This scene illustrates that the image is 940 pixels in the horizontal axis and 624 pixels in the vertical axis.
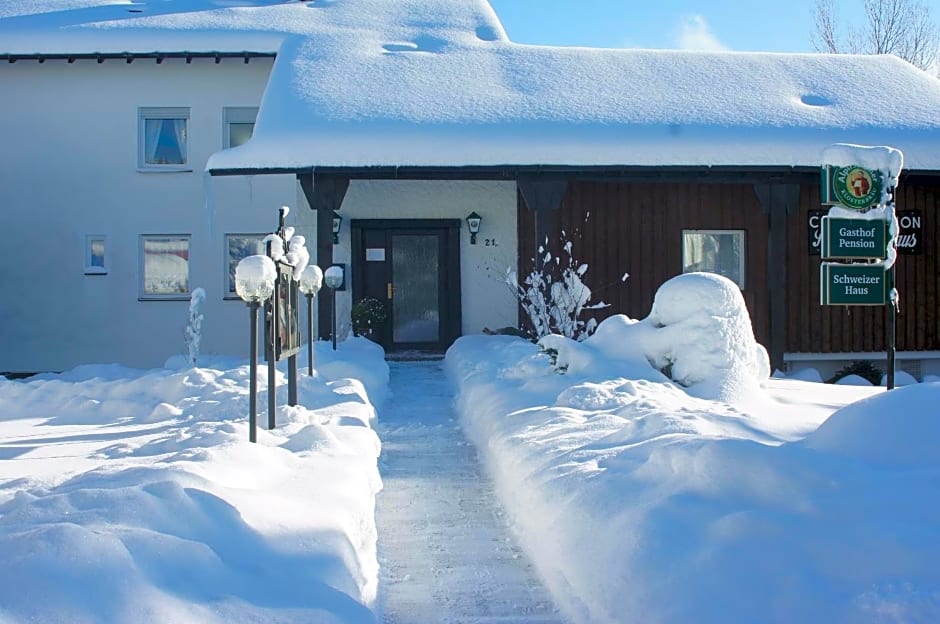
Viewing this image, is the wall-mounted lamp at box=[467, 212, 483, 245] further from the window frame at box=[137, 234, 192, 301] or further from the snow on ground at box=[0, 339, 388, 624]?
the snow on ground at box=[0, 339, 388, 624]

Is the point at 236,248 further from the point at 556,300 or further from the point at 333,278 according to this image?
the point at 556,300

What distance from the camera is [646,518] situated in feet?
11.1

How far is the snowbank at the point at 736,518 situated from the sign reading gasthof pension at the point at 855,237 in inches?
99.7

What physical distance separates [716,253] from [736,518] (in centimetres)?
1054

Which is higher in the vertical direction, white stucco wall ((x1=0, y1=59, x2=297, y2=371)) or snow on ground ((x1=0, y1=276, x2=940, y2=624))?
white stucco wall ((x1=0, y1=59, x2=297, y2=371))

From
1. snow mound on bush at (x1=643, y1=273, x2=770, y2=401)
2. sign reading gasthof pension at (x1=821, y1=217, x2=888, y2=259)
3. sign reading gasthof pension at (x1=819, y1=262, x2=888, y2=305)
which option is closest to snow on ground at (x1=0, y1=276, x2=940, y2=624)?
snow mound on bush at (x1=643, y1=273, x2=770, y2=401)

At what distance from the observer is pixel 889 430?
3.60m

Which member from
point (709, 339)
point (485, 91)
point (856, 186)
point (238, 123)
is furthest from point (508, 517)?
point (238, 123)

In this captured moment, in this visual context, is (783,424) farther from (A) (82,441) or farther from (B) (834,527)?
(A) (82,441)

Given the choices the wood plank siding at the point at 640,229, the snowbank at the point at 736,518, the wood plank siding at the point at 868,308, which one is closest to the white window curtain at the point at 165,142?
the wood plank siding at the point at 640,229

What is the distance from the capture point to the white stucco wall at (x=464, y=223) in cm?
1316

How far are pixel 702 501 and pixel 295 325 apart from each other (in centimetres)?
366

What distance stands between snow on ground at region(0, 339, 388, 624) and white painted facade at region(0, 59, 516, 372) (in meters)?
6.97

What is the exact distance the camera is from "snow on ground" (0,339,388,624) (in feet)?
8.14
